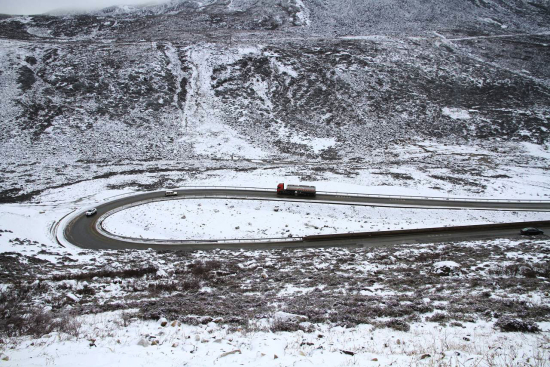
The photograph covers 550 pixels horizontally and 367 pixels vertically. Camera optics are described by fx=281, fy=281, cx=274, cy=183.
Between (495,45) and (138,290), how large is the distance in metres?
110

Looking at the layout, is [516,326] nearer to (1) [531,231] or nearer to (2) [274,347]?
(2) [274,347]

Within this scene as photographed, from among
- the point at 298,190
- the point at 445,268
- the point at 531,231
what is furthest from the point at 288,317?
the point at 531,231

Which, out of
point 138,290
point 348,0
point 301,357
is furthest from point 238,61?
point 301,357

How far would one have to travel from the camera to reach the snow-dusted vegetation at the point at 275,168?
27.8ft

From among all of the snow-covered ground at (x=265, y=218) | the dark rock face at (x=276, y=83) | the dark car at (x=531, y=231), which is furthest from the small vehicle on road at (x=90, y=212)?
the dark car at (x=531, y=231)

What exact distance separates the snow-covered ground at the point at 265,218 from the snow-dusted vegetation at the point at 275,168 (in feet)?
0.80

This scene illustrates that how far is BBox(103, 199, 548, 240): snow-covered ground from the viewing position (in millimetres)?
25594

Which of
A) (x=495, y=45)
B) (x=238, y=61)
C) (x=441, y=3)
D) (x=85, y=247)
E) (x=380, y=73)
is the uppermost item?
(x=441, y=3)

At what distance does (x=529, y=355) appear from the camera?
6781 millimetres

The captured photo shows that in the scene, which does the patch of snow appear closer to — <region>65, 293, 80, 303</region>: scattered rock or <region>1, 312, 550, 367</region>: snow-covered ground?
<region>1, 312, 550, 367</region>: snow-covered ground

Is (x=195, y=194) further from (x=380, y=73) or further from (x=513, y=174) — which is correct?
(x=380, y=73)

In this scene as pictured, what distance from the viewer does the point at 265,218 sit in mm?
28062

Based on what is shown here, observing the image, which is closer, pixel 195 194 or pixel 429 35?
pixel 195 194

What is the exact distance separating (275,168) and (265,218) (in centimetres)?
1464
